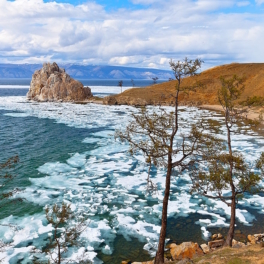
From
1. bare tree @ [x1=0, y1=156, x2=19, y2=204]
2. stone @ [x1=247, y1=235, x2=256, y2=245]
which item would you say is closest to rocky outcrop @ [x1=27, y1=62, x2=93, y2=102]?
bare tree @ [x1=0, y1=156, x2=19, y2=204]

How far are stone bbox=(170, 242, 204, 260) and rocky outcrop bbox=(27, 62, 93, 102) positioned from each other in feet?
384

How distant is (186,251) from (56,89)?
122252mm

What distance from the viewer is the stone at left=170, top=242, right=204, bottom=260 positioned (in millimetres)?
17984

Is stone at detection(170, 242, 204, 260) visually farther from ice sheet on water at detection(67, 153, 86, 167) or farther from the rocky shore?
ice sheet on water at detection(67, 153, 86, 167)

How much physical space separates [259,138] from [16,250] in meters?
47.9

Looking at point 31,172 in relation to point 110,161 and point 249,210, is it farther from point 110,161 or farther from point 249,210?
point 249,210

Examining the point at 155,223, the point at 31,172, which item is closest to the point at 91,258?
the point at 155,223

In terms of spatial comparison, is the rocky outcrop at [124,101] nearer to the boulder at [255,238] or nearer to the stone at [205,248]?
the boulder at [255,238]

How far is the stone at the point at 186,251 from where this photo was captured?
18.0 m

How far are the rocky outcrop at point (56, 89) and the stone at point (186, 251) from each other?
11694cm

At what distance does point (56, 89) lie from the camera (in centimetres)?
13012

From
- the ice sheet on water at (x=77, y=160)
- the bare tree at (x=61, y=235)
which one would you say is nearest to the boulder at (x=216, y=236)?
the bare tree at (x=61, y=235)

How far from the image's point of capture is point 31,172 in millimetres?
33250

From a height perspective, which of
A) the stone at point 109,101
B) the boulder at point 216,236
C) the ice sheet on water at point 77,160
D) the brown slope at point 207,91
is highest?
the brown slope at point 207,91
